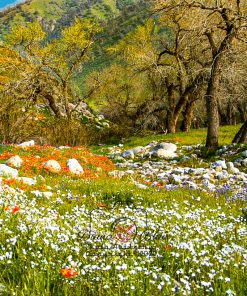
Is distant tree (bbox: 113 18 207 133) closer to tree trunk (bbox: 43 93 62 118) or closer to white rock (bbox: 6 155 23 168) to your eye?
tree trunk (bbox: 43 93 62 118)

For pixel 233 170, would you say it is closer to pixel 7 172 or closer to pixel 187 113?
pixel 7 172

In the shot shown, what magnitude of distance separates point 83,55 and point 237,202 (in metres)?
28.2

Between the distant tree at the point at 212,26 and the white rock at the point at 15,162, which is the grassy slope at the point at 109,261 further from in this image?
the distant tree at the point at 212,26

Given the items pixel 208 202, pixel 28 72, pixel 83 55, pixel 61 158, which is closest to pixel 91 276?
pixel 208 202

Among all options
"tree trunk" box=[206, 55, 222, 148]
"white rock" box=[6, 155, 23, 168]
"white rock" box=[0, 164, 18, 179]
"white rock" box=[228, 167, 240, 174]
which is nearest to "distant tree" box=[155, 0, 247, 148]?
"tree trunk" box=[206, 55, 222, 148]

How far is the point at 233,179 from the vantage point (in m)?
12.2

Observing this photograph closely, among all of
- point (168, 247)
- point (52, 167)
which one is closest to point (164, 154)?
point (52, 167)

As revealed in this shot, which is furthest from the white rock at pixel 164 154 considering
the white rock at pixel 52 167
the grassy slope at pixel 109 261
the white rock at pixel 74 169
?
the grassy slope at pixel 109 261

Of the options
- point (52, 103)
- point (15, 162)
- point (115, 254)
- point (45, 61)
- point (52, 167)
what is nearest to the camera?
point (115, 254)

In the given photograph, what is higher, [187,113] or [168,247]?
[187,113]

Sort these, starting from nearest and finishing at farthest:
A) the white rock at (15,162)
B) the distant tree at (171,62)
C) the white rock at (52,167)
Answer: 1. the white rock at (52,167)
2. the white rock at (15,162)
3. the distant tree at (171,62)

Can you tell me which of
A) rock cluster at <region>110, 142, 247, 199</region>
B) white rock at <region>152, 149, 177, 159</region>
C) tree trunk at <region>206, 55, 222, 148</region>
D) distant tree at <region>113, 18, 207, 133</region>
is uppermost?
distant tree at <region>113, 18, 207, 133</region>

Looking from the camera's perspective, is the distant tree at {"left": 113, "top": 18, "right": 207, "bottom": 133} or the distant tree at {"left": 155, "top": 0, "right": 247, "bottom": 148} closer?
the distant tree at {"left": 155, "top": 0, "right": 247, "bottom": 148}

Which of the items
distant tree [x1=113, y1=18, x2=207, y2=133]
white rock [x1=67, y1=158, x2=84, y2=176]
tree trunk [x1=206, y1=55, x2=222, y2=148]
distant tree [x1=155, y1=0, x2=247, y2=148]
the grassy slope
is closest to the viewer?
the grassy slope
